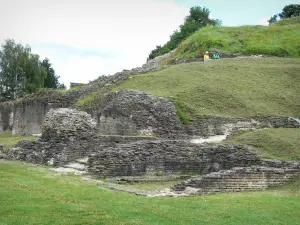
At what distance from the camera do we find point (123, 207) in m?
9.60

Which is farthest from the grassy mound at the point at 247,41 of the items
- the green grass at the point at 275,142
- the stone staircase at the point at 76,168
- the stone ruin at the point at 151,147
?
the stone staircase at the point at 76,168

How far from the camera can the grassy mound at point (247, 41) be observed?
36906mm

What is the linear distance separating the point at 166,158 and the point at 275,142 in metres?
4.25

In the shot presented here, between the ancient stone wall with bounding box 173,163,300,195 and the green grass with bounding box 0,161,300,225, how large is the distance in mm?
693

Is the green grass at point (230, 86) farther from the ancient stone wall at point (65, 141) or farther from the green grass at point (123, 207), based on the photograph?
the green grass at point (123, 207)

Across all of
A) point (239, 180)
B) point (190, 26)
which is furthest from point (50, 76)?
point (239, 180)

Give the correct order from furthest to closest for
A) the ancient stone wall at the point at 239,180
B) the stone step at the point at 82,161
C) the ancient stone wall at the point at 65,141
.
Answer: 1. the ancient stone wall at the point at 65,141
2. the stone step at the point at 82,161
3. the ancient stone wall at the point at 239,180

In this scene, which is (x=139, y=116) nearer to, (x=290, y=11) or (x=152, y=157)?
(x=152, y=157)

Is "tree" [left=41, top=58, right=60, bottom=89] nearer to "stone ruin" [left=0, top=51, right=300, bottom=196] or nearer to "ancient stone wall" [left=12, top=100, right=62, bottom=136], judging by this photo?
"ancient stone wall" [left=12, top=100, right=62, bottom=136]

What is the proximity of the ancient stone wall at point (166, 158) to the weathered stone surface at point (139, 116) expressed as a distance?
5.25 meters

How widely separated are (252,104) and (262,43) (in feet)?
46.4

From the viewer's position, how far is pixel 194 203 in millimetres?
10617

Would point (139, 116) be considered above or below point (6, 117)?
above

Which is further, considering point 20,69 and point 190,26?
point 190,26
